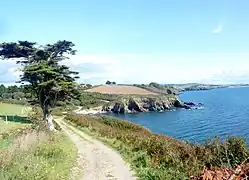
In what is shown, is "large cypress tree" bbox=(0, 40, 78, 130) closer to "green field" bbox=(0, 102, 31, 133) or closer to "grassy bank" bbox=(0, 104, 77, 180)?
"green field" bbox=(0, 102, 31, 133)

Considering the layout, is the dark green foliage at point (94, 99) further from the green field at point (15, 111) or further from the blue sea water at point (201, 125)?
the green field at point (15, 111)

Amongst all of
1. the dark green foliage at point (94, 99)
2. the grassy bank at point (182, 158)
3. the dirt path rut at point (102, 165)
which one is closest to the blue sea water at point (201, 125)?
the dirt path rut at point (102, 165)

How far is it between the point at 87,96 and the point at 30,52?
10460cm

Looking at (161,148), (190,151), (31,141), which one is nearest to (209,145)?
(190,151)

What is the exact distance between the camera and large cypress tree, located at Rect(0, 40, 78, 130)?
139 ft

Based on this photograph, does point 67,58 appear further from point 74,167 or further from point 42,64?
point 74,167

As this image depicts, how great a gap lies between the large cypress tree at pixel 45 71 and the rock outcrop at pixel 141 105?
81.0 meters

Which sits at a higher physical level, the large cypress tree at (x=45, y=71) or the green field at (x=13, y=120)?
the large cypress tree at (x=45, y=71)

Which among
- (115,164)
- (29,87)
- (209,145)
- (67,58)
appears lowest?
(115,164)

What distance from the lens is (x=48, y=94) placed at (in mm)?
44281

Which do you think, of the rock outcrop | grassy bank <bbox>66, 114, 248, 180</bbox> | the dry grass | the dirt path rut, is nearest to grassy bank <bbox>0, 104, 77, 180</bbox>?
the dirt path rut

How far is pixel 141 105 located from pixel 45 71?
89042mm

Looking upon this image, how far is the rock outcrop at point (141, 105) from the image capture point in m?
127

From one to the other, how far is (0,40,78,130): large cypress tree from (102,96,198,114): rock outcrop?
3190 inches
